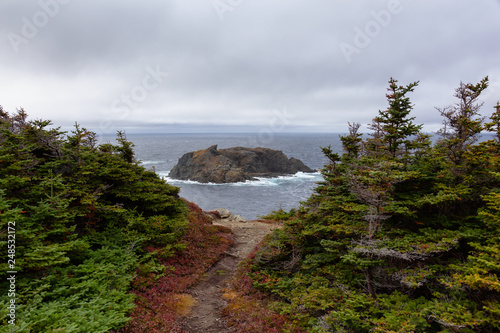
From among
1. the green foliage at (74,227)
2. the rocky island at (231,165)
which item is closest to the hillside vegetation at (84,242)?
the green foliage at (74,227)

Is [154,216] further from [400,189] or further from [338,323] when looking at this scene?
[400,189]

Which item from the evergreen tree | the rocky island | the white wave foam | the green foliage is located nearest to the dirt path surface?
the green foliage

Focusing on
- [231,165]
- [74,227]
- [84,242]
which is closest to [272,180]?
[231,165]

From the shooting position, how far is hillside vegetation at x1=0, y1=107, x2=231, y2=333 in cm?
694

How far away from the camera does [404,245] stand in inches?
322

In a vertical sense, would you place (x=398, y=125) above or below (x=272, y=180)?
above

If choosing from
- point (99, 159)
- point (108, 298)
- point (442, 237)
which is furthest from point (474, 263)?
point (99, 159)

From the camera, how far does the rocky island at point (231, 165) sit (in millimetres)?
76500

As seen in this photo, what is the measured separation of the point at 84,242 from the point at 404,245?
1248cm

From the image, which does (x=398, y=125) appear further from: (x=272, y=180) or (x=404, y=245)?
(x=272, y=180)

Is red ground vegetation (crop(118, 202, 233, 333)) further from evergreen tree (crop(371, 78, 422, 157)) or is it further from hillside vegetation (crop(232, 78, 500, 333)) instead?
evergreen tree (crop(371, 78, 422, 157))

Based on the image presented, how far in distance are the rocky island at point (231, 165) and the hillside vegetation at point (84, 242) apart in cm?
5908

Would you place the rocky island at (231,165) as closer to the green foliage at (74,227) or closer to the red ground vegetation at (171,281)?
the red ground vegetation at (171,281)

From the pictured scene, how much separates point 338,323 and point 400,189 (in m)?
6.77
